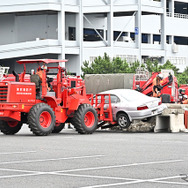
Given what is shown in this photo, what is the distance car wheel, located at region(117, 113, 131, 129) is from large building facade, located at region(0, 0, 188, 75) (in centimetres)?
3823

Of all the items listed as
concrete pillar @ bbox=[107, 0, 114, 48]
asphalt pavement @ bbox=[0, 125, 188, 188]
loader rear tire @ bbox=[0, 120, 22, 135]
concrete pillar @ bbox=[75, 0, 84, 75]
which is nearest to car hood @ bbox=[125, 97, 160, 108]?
loader rear tire @ bbox=[0, 120, 22, 135]

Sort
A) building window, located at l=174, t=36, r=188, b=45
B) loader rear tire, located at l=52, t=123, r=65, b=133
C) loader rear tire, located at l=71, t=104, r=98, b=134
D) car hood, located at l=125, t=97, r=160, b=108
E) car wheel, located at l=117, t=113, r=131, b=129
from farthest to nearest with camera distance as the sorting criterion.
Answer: building window, located at l=174, t=36, r=188, b=45 → car hood, located at l=125, t=97, r=160, b=108 → car wheel, located at l=117, t=113, r=131, b=129 → loader rear tire, located at l=52, t=123, r=65, b=133 → loader rear tire, located at l=71, t=104, r=98, b=134

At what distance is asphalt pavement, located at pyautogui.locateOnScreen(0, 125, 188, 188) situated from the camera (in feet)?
33.2

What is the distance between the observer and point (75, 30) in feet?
224

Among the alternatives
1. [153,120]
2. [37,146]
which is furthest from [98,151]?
[153,120]

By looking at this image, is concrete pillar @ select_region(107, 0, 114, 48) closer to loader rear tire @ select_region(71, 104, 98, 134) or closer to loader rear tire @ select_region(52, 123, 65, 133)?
loader rear tire @ select_region(52, 123, 65, 133)

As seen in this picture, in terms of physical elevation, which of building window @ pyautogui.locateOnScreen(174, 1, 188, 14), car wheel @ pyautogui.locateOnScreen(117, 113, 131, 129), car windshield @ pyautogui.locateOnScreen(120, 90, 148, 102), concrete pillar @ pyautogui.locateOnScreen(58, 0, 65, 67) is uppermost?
building window @ pyautogui.locateOnScreen(174, 1, 188, 14)

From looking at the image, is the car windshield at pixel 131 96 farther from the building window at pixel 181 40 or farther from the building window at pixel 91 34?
the building window at pixel 181 40

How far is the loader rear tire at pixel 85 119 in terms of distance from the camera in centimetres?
2270

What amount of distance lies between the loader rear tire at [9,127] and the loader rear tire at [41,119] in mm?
1490

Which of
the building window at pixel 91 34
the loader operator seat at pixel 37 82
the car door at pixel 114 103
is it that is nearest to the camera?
the loader operator seat at pixel 37 82

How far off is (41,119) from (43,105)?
0.50 m

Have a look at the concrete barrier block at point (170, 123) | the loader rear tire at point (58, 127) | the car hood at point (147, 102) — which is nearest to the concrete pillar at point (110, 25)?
the concrete barrier block at point (170, 123)

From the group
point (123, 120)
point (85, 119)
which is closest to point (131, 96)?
point (123, 120)
